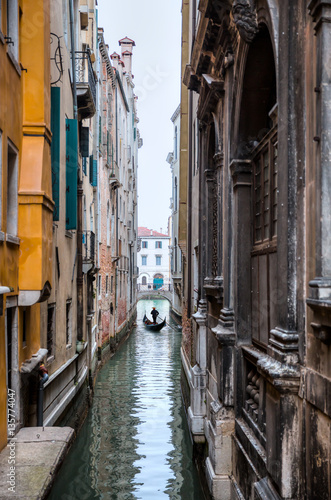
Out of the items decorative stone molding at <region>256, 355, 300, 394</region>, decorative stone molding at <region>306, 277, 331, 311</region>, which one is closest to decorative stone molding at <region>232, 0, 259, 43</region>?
decorative stone molding at <region>306, 277, 331, 311</region>

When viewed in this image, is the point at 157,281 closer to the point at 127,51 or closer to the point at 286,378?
the point at 127,51

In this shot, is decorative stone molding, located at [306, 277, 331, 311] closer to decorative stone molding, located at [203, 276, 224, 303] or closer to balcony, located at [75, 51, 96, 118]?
decorative stone molding, located at [203, 276, 224, 303]

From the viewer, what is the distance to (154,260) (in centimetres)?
8300

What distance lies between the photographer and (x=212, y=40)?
25.5 ft

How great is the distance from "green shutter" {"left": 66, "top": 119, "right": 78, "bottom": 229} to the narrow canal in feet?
13.4

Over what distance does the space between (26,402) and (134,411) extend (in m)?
6.39

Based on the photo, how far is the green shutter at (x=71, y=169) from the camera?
36.1 feet

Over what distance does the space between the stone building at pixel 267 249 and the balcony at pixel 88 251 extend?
15.6 feet

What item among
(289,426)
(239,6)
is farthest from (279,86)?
(289,426)

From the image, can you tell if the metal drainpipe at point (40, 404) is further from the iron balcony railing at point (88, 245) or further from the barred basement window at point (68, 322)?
the iron balcony railing at point (88, 245)

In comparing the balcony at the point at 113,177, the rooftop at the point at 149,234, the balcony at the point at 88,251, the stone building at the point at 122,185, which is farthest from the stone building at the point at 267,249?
the rooftop at the point at 149,234

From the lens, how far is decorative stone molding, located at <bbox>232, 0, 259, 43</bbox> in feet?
17.6

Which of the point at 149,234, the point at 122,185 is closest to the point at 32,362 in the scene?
the point at 122,185

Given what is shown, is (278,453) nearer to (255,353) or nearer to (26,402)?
(255,353)
